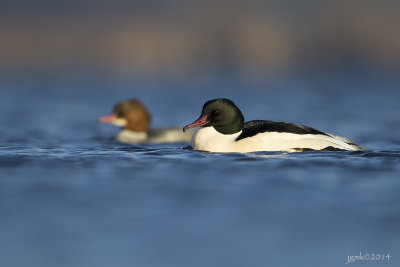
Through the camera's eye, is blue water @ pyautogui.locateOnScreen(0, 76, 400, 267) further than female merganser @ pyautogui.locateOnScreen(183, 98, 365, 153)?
No

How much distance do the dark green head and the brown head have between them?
4657 millimetres

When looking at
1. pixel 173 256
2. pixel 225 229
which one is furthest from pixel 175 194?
pixel 173 256

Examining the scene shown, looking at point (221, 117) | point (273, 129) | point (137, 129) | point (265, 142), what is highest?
point (137, 129)

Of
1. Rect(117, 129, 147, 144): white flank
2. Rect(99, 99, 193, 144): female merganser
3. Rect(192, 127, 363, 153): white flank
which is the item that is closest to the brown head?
Rect(99, 99, 193, 144): female merganser

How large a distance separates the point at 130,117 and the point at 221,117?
4879 mm

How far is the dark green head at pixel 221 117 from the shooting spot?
9609 mm

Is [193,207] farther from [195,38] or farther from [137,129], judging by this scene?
→ [195,38]

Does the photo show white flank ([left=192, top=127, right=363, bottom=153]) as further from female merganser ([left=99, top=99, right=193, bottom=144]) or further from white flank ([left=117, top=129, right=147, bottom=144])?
white flank ([left=117, top=129, right=147, bottom=144])

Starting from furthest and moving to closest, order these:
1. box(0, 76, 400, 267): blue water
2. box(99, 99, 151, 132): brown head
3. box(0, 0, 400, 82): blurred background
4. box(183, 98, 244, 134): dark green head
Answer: box(0, 0, 400, 82): blurred background < box(99, 99, 151, 132): brown head < box(183, 98, 244, 134): dark green head < box(0, 76, 400, 267): blue water

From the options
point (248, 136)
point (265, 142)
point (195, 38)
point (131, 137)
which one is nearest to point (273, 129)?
point (265, 142)

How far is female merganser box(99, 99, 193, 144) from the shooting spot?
13.8 metres

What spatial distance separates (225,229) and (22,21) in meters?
33.1

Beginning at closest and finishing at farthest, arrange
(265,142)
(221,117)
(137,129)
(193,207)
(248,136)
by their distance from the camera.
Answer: (193,207), (265,142), (248,136), (221,117), (137,129)

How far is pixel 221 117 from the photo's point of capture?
9.62 m
